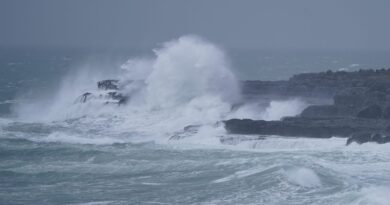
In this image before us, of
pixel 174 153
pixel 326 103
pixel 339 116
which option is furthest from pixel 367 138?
pixel 326 103

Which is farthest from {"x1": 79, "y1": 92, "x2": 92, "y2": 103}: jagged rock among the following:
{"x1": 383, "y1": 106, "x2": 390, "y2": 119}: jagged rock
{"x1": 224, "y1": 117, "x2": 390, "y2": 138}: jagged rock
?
{"x1": 383, "y1": 106, "x2": 390, "y2": 119}: jagged rock

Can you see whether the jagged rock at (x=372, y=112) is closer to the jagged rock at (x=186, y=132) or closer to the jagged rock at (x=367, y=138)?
the jagged rock at (x=367, y=138)

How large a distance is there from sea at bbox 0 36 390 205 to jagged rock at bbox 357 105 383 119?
9.42 feet

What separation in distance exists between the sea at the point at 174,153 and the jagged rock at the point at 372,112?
2.87 meters

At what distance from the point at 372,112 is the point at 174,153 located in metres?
7.61

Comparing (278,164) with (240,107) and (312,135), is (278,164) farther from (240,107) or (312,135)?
(240,107)

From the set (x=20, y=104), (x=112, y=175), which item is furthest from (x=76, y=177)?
(x=20, y=104)

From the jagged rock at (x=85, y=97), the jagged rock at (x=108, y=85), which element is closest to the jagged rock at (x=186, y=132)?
the jagged rock at (x=85, y=97)

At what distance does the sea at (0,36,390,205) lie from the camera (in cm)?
1903

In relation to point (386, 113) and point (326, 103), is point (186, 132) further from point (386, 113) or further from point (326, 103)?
point (326, 103)

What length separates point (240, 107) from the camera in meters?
32.8

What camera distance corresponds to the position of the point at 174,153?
976 inches

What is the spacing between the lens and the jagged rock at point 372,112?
1072 inches

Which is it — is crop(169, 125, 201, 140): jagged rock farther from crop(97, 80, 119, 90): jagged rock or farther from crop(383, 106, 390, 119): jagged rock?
crop(97, 80, 119, 90): jagged rock
